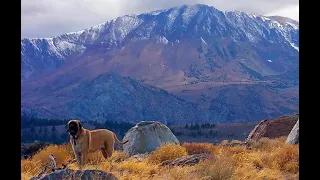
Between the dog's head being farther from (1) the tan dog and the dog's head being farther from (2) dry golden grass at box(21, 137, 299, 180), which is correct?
(2) dry golden grass at box(21, 137, 299, 180)

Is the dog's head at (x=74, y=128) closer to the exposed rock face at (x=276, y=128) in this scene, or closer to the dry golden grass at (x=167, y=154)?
the dry golden grass at (x=167, y=154)

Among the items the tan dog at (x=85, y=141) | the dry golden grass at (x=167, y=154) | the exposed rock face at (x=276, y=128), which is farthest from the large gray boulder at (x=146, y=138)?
the exposed rock face at (x=276, y=128)

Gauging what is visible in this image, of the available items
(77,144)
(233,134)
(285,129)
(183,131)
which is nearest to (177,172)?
Answer: (77,144)

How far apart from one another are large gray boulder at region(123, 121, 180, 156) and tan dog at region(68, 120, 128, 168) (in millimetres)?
Answer: 5393

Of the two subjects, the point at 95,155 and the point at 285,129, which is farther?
the point at 285,129

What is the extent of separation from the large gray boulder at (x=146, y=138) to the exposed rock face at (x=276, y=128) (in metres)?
7.93

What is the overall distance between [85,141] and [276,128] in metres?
17.6

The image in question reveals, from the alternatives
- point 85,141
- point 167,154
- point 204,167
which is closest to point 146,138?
point 167,154

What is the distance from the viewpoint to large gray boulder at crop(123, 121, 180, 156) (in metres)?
21.1

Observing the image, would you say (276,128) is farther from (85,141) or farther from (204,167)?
(204,167)
